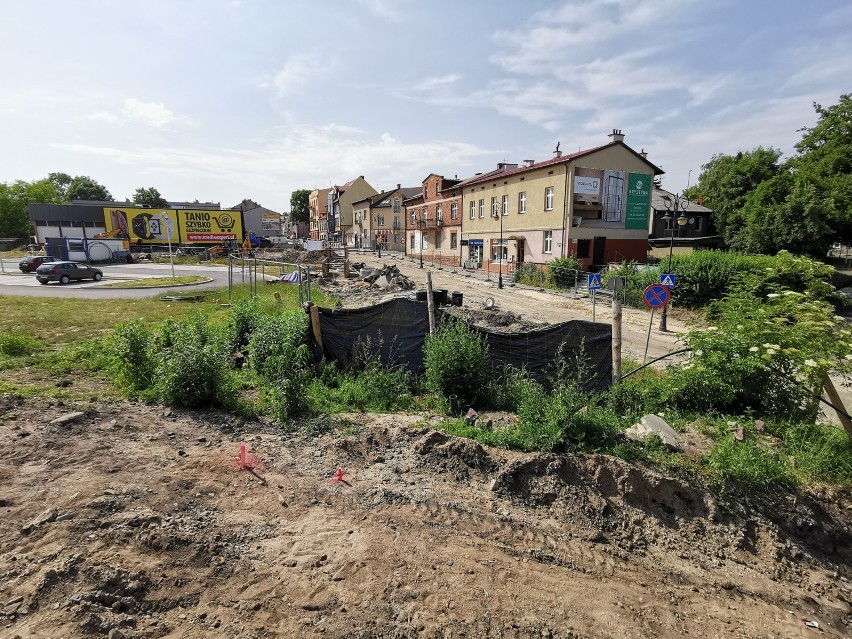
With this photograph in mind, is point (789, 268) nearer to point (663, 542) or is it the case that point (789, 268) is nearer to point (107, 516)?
point (663, 542)

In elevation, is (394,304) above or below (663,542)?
above

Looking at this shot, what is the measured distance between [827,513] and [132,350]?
11.2 meters

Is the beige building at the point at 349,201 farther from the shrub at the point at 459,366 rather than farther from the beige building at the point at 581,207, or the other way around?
the shrub at the point at 459,366

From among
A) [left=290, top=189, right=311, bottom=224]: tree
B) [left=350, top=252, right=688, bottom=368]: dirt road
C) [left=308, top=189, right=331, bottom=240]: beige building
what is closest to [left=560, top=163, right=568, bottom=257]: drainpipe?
[left=350, top=252, right=688, bottom=368]: dirt road

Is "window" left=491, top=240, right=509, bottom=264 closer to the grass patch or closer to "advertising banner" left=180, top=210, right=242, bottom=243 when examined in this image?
the grass patch

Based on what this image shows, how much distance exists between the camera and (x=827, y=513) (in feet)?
18.0

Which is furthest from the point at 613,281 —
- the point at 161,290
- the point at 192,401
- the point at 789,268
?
the point at 161,290

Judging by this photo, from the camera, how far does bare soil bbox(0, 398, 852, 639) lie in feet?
12.1

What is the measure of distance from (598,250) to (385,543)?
31.1 metres

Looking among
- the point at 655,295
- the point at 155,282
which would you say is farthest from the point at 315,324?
the point at 155,282

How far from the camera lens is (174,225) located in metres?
52.0

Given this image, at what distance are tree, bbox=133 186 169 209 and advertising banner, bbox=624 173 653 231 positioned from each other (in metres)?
97.6

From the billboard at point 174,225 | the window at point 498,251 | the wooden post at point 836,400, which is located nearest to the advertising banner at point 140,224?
the billboard at point 174,225

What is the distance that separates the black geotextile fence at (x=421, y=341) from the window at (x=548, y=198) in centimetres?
2468
